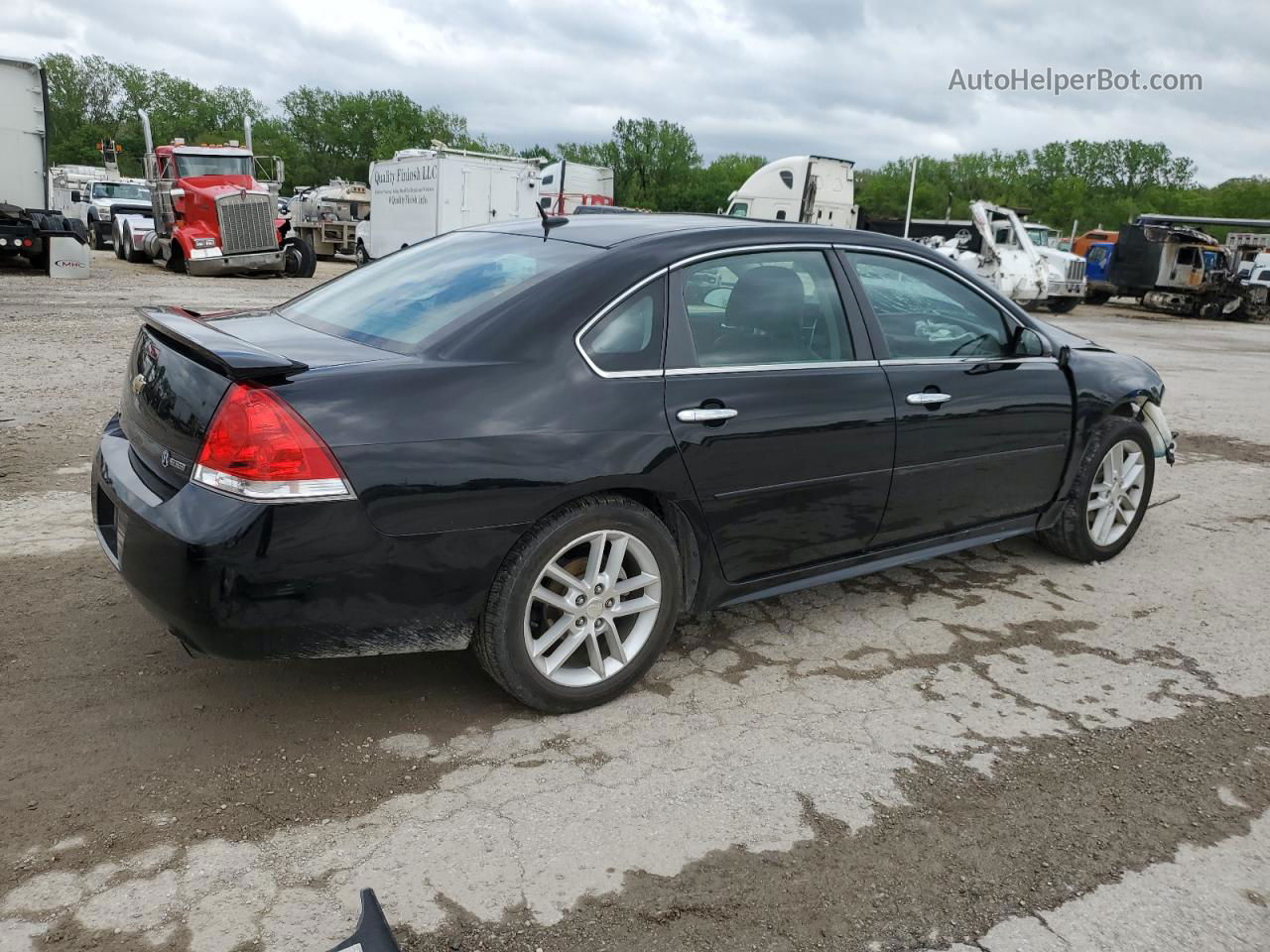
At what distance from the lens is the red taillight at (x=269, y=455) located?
267 centimetres

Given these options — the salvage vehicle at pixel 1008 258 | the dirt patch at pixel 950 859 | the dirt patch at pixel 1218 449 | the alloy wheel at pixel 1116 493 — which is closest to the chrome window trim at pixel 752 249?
the dirt patch at pixel 950 859

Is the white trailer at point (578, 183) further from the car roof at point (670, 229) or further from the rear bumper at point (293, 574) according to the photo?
the rear bumper at point (293, 574)

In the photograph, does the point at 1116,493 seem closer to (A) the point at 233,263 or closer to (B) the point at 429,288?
(B) the point at 429,288

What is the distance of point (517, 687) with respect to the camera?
314 centimetres

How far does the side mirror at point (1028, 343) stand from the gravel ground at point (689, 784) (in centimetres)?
108

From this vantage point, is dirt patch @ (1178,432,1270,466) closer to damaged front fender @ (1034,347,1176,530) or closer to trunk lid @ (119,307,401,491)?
damaged front fender @ (1034,347,1176,530)

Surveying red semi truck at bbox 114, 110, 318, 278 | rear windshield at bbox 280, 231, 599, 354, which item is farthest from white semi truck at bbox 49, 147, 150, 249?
rear windshield at bbox 280, 231, 599, 354

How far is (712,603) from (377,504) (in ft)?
4.32

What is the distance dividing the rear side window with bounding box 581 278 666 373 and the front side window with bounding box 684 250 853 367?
0.13 metres

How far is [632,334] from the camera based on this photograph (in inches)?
130

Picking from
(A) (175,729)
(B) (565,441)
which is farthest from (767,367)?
(A) (175,729)

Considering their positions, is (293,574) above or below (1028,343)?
below

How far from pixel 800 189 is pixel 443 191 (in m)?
8.85

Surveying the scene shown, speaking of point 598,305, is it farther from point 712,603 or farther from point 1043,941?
point 1043,941
